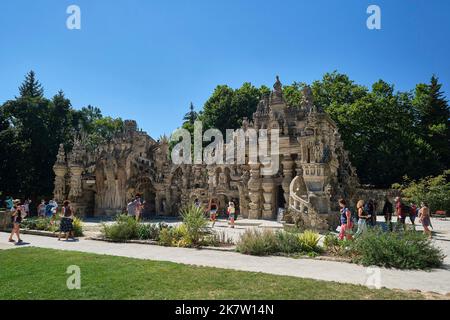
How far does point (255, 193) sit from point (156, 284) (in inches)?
703

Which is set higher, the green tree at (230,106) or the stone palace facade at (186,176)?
the green tree at (230,106)

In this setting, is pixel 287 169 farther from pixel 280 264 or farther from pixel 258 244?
pixel 280 264

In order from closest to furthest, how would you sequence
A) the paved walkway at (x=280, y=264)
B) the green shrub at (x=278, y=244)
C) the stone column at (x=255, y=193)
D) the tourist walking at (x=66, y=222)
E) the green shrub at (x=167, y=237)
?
1. the paved walkway at (x=280, y=264)
2. the green shrub at (x=278, y=244)
3. the green shrub at (x=167, y=237)
4. the tourist walking at (x=66, y=222)
5. the stone column at (x=255, y=193)

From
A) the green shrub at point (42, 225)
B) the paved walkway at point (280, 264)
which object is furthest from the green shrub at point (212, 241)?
the green shrub at point (42, 225)

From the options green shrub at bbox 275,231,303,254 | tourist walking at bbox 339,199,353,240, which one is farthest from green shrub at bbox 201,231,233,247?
tourist walking at bbox 339,199,353,240

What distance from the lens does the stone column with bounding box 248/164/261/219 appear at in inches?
997

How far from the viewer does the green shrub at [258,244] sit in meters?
12.0

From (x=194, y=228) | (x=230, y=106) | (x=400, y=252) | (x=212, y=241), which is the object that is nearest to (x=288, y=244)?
(x=212, y=241)

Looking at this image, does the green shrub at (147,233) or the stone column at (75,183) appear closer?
the green shrub at (147,233)

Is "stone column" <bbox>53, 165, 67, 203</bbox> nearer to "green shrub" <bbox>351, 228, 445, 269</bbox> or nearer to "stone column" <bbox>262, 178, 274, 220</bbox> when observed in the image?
"stone column" <bbox>262, 178, 274, 220</bbox>

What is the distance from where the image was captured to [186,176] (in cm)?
3017

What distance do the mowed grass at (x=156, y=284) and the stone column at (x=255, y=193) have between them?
50.8ft

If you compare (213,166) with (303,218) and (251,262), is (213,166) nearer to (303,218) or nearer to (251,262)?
(303,218)

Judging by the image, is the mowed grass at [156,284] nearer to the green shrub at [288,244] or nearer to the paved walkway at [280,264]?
the paved walkway at [280,264]
